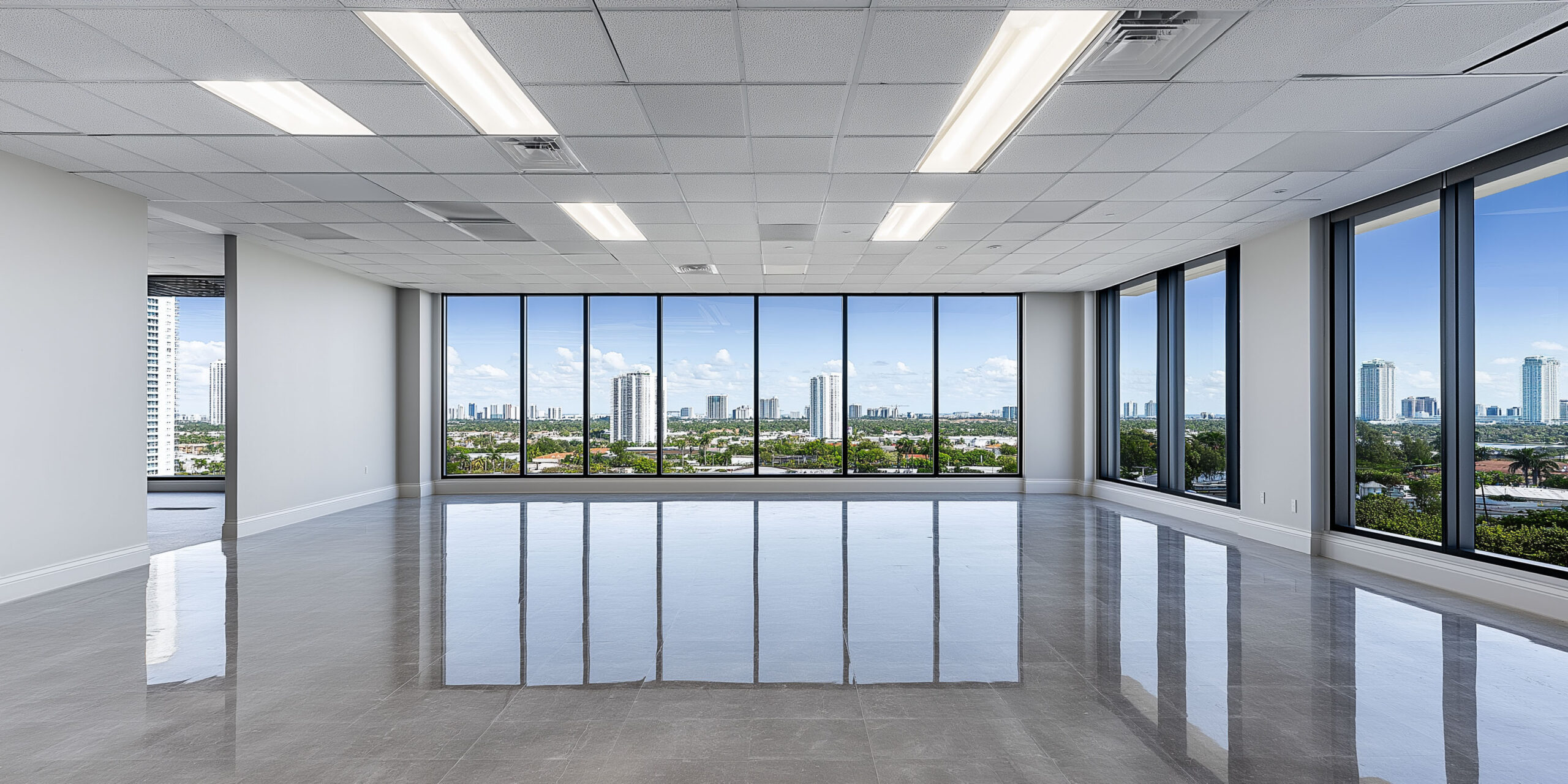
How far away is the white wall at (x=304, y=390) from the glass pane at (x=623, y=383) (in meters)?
3.09

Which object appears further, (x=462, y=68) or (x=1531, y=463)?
(x=1531, y=463)

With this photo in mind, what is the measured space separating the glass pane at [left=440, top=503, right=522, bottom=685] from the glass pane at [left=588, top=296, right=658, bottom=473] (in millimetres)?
3248

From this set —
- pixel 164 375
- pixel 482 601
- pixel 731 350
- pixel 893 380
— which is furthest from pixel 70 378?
pixel 893 380

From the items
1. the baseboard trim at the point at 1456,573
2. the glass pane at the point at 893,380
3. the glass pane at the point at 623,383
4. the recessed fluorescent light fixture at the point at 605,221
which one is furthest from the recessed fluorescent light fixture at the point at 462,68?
the glass pane at the point at 893,380

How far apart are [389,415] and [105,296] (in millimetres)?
5417

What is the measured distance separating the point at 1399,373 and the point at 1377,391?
0.27 metres

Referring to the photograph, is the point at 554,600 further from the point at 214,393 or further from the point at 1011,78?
the point at 214,393

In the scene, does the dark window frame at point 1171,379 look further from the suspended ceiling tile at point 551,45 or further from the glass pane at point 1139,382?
the suspended ceiling tile at point 551,45

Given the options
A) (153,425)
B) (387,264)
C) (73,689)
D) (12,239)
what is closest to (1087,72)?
(73,689)

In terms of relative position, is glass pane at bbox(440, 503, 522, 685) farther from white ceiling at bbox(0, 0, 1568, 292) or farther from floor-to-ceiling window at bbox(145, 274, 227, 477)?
floor-to-ceiling window at bbox(145, 274, 227, 477)

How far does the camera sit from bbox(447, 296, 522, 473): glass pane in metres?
12.1

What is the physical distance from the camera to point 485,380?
39.9 feet

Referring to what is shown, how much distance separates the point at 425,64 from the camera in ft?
12.8

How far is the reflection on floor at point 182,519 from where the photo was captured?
7.72m
